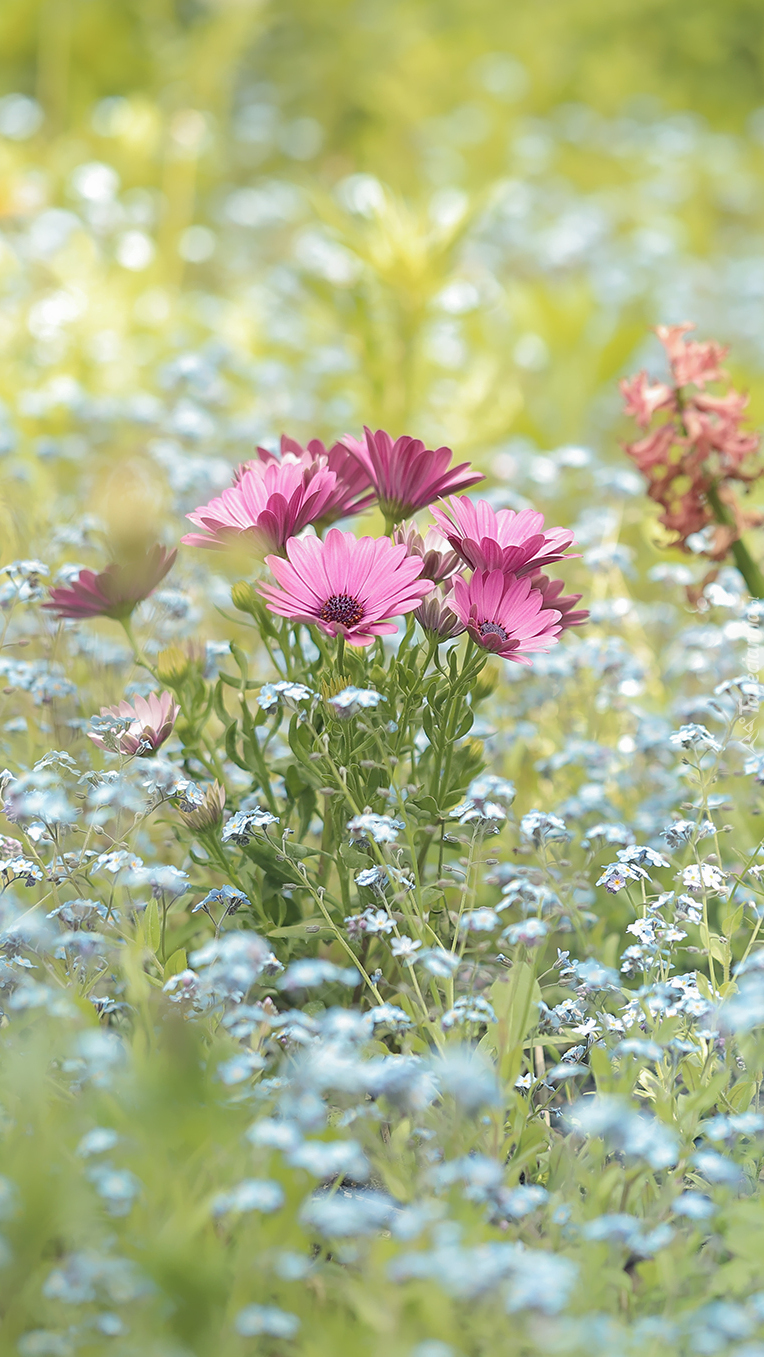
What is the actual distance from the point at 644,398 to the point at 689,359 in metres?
0.15

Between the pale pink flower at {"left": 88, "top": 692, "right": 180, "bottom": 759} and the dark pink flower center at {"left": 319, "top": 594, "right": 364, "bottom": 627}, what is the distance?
34cm

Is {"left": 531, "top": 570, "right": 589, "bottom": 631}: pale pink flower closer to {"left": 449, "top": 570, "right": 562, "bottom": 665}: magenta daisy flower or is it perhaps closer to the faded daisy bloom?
{"left": 449, "top": 570, "right": 562, "bottom": 665}: magenta daisy flower

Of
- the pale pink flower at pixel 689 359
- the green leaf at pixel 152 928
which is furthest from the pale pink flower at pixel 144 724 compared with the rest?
the pale pink flower at pixel 689 359

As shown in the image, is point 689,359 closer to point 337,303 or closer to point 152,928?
point 152,928

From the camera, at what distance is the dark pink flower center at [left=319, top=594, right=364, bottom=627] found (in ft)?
5.86

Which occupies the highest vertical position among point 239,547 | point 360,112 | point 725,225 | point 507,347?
point 360,112

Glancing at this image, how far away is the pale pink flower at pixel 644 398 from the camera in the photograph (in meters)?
2.52

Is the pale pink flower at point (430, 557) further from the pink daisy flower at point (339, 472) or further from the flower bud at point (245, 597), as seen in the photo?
the flower bud at point (245, 597)

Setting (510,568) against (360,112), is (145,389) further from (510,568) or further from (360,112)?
(360,112)

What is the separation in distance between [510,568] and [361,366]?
2956mm

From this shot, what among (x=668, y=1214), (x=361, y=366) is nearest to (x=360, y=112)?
(x=361, y=366)

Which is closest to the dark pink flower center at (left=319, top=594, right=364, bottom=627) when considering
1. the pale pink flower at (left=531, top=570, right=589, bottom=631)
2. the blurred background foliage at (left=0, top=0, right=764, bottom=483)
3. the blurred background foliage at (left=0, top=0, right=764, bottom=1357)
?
the pale pink flower at (left=531, top=570, right=589, bottom=631)

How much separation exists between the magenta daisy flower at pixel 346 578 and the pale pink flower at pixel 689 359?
3.52ft

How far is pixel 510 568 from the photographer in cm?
177
